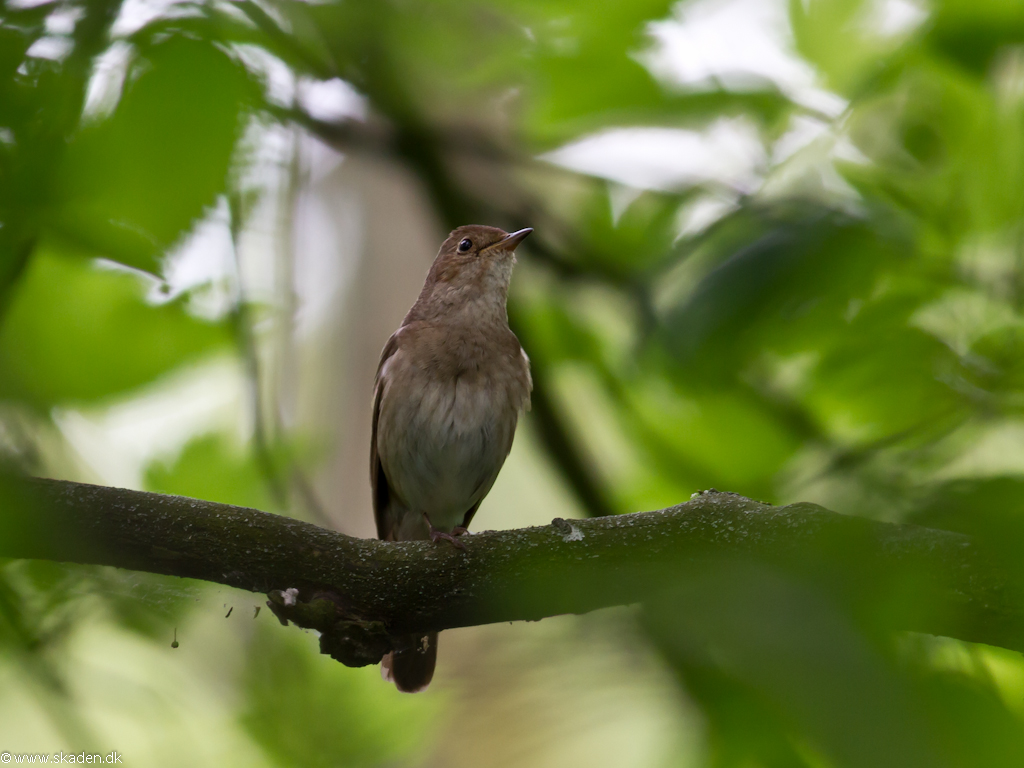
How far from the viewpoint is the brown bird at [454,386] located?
5.14 m

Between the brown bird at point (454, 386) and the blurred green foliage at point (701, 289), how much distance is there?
1.34 metres

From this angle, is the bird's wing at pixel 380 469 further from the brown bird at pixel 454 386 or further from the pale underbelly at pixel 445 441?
the pale underbelly at pixel 445 441

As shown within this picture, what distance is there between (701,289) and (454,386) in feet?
11.4

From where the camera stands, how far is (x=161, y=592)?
87.5 inches

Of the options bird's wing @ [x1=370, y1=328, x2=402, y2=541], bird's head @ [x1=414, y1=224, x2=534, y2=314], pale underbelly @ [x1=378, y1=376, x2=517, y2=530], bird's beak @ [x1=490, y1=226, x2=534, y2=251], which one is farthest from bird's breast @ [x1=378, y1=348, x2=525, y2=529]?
bird's beak @ [x1=490, y1=226, x2=534, y2=251]

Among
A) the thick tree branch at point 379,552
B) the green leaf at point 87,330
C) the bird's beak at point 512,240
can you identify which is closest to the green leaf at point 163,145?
the thick tree branch at point 379,552

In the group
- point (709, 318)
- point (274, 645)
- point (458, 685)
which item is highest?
point (709, 318)

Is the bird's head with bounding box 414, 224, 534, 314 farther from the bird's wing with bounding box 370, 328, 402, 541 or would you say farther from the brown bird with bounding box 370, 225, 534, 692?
the bird's wing with bounding box 370, 328, 402, 541

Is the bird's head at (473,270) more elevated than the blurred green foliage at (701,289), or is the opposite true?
the blurred green foliage at (701,289)

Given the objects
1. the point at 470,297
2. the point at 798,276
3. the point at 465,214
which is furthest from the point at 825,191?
the point at 470,297

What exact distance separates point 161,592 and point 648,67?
181 centimetres

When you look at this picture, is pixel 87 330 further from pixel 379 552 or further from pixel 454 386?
pixel 454 386

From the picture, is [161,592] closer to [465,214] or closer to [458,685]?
[458,685]

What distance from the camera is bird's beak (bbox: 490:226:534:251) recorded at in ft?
15.1
